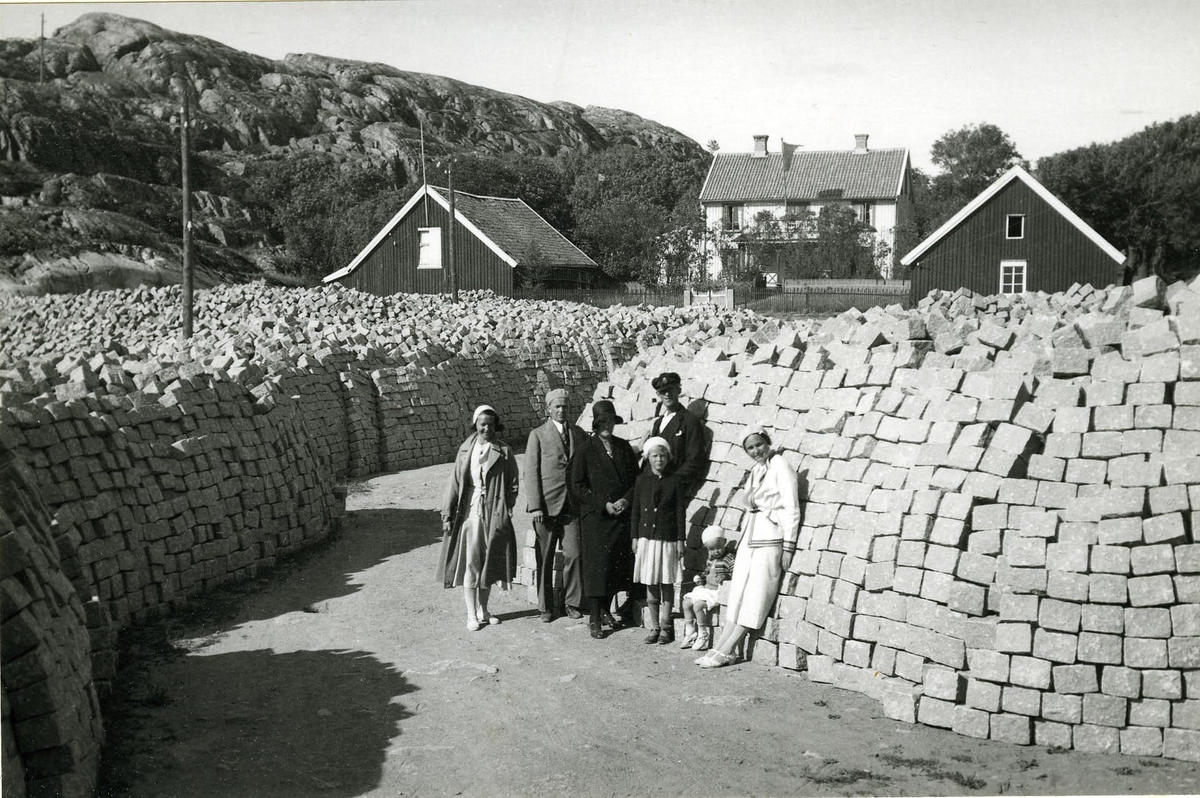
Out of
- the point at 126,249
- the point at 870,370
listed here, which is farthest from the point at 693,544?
the point at 126,249

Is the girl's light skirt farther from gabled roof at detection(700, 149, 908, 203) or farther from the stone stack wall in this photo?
gabled roof at detection(700, 149, 908, 203)

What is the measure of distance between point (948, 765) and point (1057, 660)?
35.2 inches

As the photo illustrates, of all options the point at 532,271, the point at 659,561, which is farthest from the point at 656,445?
the point at 532,271

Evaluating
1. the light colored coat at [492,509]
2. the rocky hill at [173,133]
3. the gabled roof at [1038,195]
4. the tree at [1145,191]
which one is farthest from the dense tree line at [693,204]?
the light colored coat at [492,509]

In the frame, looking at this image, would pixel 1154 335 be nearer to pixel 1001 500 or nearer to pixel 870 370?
pixel 1001 500

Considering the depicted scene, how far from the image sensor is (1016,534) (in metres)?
7.13

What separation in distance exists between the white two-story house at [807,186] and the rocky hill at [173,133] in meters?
15.1

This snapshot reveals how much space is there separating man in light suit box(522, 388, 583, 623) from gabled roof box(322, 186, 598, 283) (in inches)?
1242

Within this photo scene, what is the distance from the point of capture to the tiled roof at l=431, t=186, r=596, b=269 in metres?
42.7

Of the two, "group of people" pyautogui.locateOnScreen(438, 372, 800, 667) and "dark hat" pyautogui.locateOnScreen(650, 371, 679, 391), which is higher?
"dark hat" pyautogui.locateOnScreen(650, 371, 679, 391)

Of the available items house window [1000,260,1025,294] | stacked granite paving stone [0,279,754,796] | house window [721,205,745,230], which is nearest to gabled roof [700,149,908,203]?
house window [721,205,745,230]

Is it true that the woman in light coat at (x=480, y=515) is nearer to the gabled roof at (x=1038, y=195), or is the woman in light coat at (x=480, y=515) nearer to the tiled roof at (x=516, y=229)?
the gabled roof at (x=1038, y=195)

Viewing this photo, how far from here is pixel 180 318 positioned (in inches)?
1131

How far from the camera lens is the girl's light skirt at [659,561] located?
29.8ft
